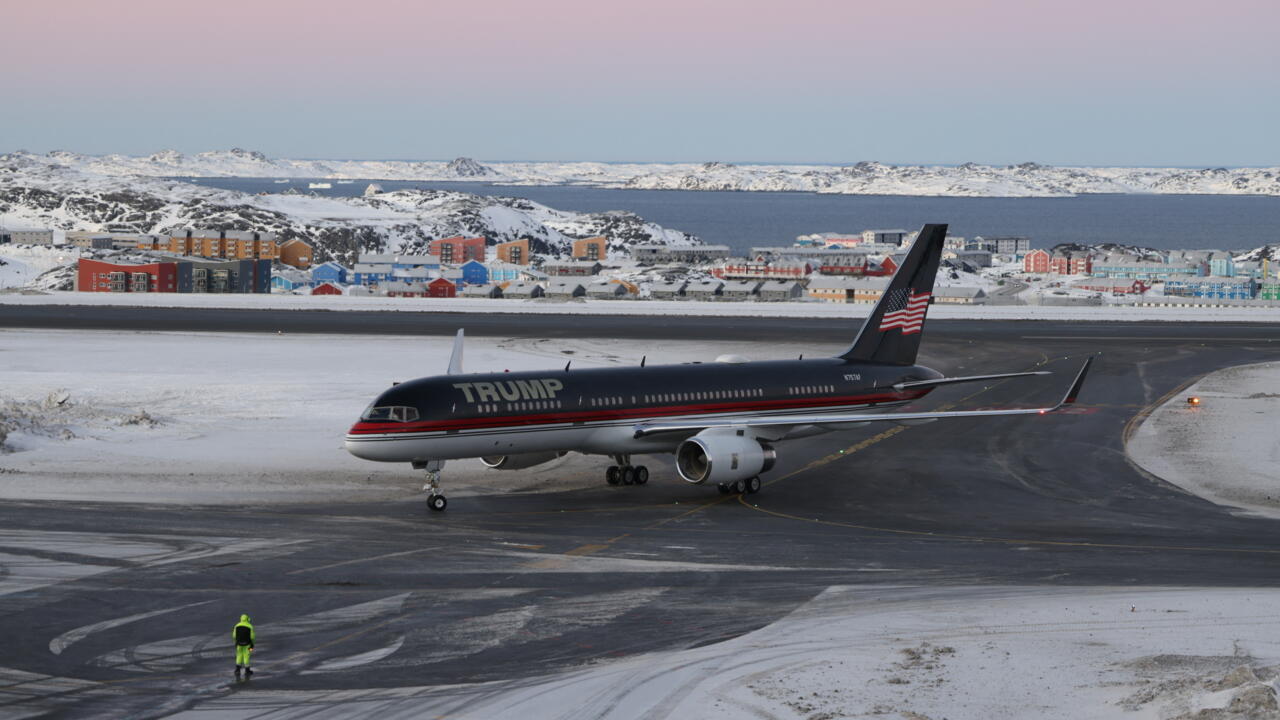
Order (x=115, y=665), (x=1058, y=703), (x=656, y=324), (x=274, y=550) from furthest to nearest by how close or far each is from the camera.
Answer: (x=656, y=324)
(x=274, y=550)
(x=115, y=665)
(x=1058, y=703)

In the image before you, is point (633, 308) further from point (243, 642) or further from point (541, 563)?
point (243, 642)

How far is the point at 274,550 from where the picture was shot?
126 ft

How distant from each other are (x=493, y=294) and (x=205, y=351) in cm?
9319

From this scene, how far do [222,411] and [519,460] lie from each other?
927 inches

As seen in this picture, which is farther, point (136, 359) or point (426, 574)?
point (136, 359)

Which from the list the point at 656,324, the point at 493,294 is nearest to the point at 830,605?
the point at 656,324

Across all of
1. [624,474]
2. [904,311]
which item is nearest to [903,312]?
[904,311]

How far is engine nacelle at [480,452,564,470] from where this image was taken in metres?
48.6

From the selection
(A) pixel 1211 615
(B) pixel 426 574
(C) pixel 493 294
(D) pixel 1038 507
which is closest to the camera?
(A) pixel 1211 615

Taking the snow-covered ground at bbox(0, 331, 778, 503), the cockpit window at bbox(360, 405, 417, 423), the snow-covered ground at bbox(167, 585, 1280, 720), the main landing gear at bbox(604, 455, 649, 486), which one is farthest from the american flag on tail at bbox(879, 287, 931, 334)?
the snow-covered ground at bbox(167, 585, 1280, 720)

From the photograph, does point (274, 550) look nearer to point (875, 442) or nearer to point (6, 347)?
point (875, 442)

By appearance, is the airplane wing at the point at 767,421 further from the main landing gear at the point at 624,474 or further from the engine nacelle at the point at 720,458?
the main landing gear at the point at 624,474

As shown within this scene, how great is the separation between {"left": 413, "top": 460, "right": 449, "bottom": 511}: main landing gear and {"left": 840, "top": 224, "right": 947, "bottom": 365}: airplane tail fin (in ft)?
62.4

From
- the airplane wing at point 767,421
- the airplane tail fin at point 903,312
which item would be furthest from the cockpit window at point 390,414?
the airplane tail fin at point 903,312
